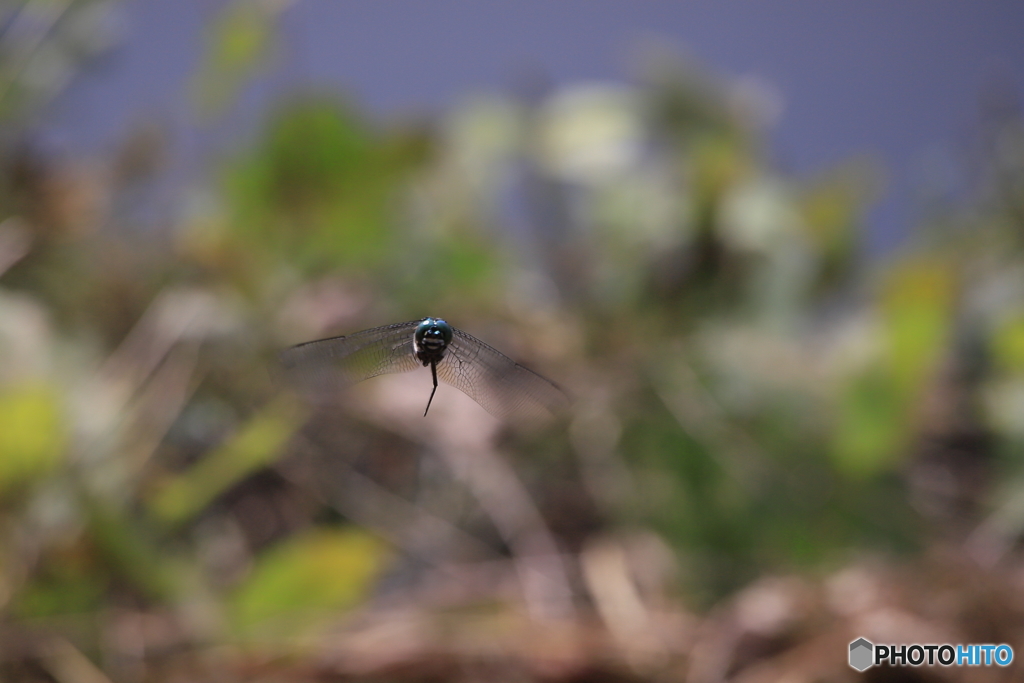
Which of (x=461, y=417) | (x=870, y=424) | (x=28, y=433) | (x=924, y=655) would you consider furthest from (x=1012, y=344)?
(x=28, y=433)

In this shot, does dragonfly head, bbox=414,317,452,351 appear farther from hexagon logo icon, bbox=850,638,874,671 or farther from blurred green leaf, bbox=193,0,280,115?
blurred green leaf, bbox=193,0,280,115

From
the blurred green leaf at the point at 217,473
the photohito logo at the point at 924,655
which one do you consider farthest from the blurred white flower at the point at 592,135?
the photohito logo at the point at 924,655

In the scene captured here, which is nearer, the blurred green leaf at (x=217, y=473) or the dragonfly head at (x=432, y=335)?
the dragonfly head at (x=432, y=335)

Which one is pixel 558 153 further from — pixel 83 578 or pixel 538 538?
pixel 83 578

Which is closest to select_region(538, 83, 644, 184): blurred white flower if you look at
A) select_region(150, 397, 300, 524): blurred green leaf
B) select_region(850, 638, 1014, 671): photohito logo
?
select_region(150, 397, 300, 524): blurred green leaf

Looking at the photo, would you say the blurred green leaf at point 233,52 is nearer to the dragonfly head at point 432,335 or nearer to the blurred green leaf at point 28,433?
the blurred green leaf at point 28,433

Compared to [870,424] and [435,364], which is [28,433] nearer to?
[435,364]

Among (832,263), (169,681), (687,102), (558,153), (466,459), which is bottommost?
(169,681)

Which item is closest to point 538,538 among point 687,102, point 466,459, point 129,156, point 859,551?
point 466,459
